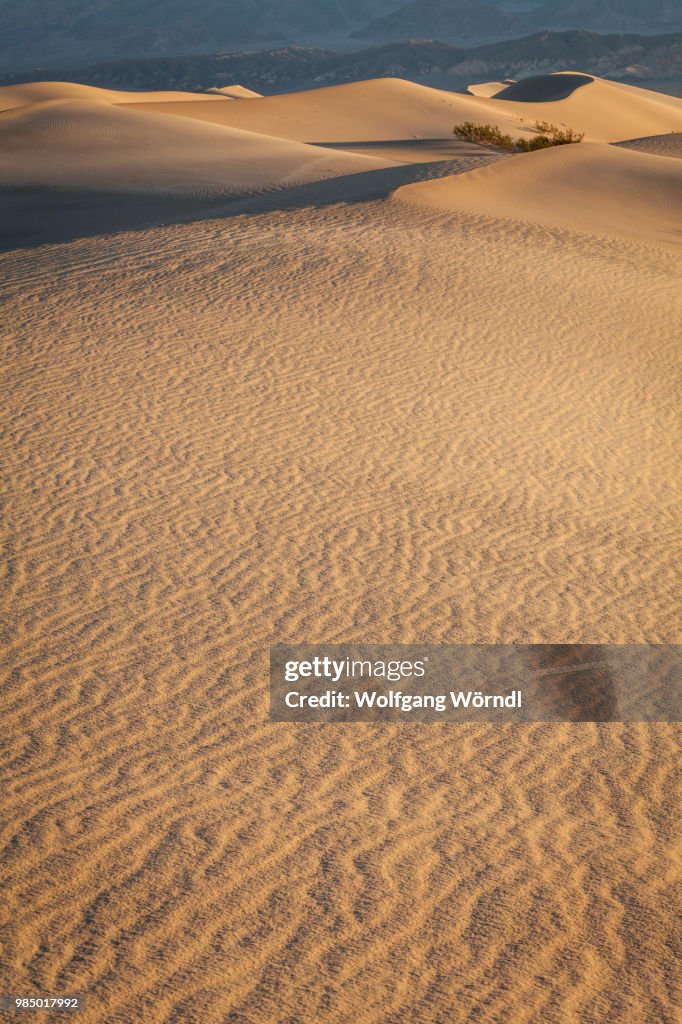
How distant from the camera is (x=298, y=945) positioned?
14.1 ft

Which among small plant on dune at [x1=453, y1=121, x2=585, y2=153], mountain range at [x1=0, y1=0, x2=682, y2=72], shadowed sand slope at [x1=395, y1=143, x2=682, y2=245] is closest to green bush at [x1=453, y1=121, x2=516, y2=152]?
small plant on dune at [x1=453, y1=121, x2=585, y2=153]

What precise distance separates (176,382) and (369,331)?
295cm

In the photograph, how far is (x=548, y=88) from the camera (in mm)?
48781

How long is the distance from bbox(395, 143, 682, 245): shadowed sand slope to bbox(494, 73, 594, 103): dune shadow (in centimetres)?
2554

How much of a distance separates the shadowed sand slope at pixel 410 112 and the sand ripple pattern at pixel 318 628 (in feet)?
84.9

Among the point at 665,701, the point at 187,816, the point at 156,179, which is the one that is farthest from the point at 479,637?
Answer: the point at 156,179

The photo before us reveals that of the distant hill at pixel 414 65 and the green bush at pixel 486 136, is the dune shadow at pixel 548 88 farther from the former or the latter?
the distant hill at pixel 414 65

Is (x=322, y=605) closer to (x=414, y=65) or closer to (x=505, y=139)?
(x=505, y=139)

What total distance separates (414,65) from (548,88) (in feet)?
232

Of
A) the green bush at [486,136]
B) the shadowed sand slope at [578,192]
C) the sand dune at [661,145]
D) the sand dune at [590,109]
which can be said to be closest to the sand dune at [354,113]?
the sand dune at [590,109]

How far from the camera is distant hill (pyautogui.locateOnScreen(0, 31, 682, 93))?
103 m

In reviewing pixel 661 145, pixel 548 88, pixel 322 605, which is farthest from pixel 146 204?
pixel 548 88

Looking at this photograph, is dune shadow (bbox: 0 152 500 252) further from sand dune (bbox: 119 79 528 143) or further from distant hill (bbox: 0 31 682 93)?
distant hill (bbox: 0 31 682 93)

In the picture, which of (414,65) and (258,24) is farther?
(258,24)
